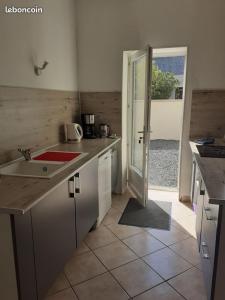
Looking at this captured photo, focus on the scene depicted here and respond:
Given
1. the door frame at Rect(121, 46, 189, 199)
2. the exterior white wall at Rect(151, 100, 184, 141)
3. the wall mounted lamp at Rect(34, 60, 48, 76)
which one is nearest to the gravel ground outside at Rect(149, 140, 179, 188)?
the exterior white wall at Rect(151, 100, 184, 141)

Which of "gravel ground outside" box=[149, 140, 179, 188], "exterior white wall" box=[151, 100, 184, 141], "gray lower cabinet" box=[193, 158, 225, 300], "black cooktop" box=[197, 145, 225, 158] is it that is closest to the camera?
"gray lower cabinet" box=[193, 158, 225, 300]

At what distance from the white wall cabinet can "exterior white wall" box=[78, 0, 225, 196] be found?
107cm

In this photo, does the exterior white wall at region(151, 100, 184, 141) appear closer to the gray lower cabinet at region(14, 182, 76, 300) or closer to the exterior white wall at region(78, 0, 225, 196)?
the exterior white wall at region(78, 0, 225, 196)

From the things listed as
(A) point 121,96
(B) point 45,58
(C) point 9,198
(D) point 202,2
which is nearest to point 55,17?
(B) point 45,58

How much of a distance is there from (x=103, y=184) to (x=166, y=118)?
491 cm

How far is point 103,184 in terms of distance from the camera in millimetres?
2812

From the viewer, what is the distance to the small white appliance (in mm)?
3025

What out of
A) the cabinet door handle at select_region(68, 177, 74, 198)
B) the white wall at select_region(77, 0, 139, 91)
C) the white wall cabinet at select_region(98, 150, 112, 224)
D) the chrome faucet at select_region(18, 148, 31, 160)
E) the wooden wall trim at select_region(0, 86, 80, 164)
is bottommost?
the white wall cabinet at select_region(98, 150, 112, 224)

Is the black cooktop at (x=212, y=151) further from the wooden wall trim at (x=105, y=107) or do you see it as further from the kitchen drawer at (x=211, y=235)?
the wooden wall trim at (x=105, y=107)

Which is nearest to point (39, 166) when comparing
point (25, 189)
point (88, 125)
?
point (25, 189)

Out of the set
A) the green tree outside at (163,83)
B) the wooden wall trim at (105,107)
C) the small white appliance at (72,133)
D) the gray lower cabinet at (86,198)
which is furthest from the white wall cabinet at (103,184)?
the green tree outside at (163,83)

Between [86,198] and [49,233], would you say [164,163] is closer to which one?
[86,198]

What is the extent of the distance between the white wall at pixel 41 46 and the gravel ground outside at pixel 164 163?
213 centimetres

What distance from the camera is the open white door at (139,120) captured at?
2904mm
